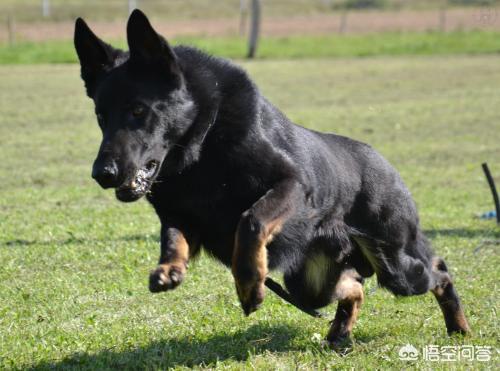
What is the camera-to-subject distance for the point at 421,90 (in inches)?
981

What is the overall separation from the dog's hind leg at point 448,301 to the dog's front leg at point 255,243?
1.61 metres

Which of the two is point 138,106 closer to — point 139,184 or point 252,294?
point 139,184

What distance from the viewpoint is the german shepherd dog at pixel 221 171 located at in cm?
475

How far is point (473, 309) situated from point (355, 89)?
63.5 ft

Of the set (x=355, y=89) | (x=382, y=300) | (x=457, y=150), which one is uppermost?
(x=382, y=300)

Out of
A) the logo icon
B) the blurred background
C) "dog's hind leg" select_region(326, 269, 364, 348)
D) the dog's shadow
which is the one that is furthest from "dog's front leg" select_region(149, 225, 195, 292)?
the blurred background

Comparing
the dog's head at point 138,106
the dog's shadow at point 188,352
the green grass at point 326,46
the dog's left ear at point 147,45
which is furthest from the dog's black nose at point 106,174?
the green grass at point 326,46

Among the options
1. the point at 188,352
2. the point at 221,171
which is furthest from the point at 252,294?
the point at 188,352

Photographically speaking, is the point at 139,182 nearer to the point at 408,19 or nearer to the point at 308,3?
the point at 408,19

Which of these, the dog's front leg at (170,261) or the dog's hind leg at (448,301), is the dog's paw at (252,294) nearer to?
the dog's front leg at (170,261)

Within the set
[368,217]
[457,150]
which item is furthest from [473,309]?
[457,150]

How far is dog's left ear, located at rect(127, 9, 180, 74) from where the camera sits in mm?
4855

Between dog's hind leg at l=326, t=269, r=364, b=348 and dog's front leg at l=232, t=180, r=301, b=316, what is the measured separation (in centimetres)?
112

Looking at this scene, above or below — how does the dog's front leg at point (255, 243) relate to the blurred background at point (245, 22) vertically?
above
